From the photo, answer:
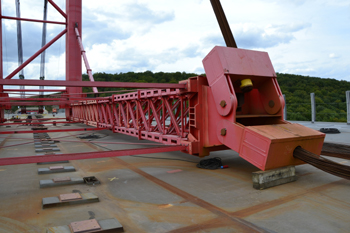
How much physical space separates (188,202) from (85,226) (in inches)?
63.2

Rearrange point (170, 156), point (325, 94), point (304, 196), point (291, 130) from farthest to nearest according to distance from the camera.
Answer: point (325, 94) < point (170, 156) < point (291, 130) < point (304, 196)

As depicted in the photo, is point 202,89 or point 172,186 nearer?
point 172,186

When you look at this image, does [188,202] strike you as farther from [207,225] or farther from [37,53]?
[37,53]

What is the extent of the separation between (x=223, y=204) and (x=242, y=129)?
168 cm

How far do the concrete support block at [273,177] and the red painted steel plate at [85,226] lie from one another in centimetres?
282

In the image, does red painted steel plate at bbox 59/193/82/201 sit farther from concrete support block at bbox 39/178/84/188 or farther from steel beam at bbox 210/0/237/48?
steel beam at bbox 210/0/237/48

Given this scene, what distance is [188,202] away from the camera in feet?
14.1

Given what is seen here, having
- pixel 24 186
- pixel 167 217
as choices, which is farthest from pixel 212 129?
pixel 24 186

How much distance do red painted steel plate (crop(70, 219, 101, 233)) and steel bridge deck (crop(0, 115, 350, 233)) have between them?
27cm

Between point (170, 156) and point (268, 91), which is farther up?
point (268, 91)

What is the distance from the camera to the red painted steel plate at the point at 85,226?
3.24 meters

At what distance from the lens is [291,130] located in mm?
5527

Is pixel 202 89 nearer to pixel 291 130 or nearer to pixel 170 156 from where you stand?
pixel 291 130

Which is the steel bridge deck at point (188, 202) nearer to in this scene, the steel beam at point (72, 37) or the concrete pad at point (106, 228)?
the concrete pad at point (106, 228)
